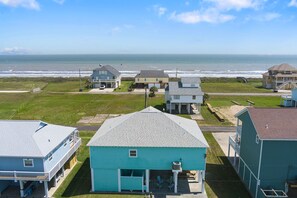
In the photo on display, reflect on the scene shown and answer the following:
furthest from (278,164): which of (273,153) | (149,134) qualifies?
(149,134)

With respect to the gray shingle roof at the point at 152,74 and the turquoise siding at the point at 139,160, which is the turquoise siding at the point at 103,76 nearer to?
the gray shingle roof at the point at 152,74

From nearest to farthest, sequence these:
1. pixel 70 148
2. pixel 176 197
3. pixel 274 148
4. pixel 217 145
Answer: pixel 274 148
pixel 176 197
pixel 70 148
pixel 217 145

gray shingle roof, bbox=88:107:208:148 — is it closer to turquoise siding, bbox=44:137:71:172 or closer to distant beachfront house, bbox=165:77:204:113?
turquoise siding, bbox=44:137:71:172

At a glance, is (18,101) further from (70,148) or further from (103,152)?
(103,152)

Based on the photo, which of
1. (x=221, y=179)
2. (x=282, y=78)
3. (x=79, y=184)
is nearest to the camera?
(x=79, y=184)

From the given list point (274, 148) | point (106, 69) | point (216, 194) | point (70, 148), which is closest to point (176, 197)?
point (216, 194)

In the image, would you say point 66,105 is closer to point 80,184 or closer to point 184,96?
point 184,96

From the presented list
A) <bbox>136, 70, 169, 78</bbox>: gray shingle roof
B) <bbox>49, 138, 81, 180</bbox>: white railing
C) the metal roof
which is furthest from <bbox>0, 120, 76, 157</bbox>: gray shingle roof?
<bbox>136, 70, 169, 78</bbox>: gray shingle roof
